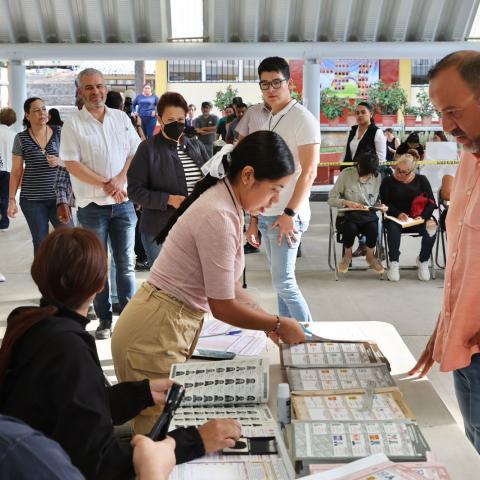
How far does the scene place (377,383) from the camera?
2.16 m

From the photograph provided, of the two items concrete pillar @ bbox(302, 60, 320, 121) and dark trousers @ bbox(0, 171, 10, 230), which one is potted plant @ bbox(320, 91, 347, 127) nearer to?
concrete pillar @ bbox(302, 60, 320, 121)

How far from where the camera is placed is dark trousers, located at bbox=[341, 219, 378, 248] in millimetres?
6660

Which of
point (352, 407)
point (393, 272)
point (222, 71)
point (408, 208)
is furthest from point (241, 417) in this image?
point (222, 71)

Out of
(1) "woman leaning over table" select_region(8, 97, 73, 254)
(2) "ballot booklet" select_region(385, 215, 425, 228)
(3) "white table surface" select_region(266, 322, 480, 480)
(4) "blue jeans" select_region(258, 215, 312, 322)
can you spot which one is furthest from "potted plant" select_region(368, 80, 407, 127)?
(3) "white table surface" select_region(266, 322, 480, 480)

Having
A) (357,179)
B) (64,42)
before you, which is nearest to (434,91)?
(357,179)

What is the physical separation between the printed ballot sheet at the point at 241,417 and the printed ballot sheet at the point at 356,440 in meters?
0.10

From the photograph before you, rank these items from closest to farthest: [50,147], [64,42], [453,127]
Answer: [453,127], [50,147], [64,42]

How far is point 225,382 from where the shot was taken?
2119 mm

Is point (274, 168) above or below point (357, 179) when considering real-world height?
above

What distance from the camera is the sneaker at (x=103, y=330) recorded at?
15.2ft

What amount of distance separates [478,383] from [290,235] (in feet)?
5.42

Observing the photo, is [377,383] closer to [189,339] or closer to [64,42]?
[189,339]

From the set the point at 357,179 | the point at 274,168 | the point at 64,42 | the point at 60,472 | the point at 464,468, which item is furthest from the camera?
the point at 64,42

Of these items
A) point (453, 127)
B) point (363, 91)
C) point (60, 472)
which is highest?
point (453, 127)
